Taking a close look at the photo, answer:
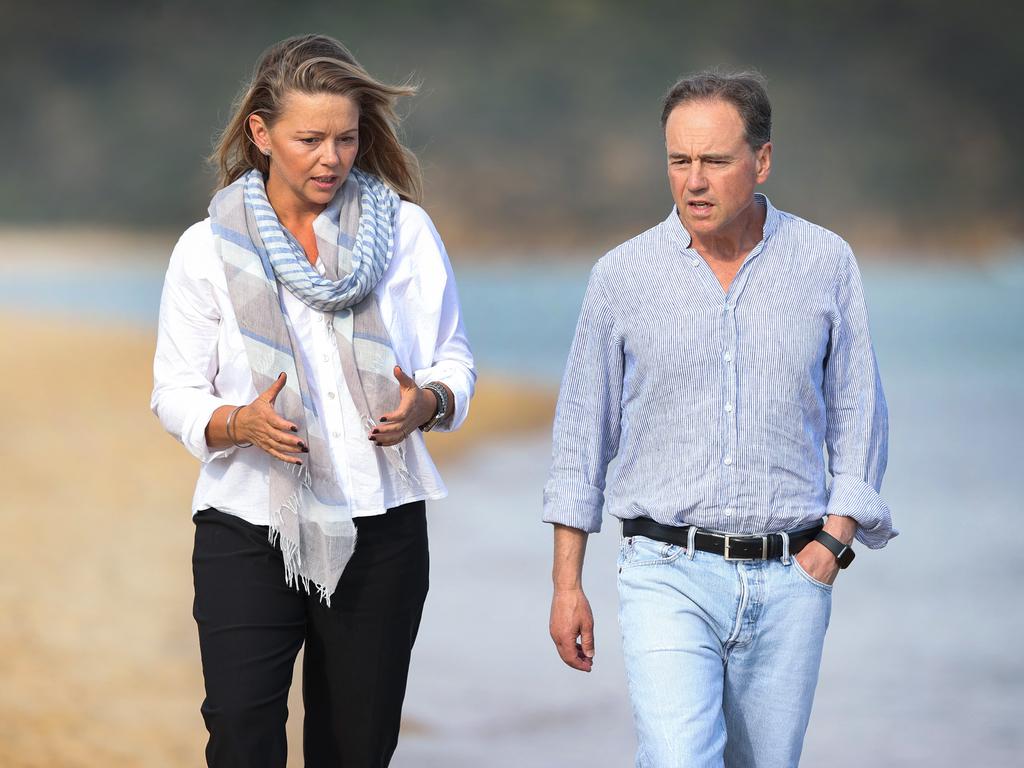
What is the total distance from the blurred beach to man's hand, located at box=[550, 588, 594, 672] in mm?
1855

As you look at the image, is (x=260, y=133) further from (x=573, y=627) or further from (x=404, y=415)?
(x=573, y=627)

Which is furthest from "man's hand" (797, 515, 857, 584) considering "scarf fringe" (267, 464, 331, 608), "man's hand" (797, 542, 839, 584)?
"scarf fringe" (267, 464, 331, 608)

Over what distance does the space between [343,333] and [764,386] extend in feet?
2.39

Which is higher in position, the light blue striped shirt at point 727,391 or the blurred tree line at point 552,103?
the blurred tree line at point 552,103

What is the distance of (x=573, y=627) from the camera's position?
2.48 meters

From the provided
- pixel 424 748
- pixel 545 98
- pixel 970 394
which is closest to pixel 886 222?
pixel 545 98

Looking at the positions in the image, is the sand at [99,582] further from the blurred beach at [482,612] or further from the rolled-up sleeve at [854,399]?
the rolled-up sleeve at [854,399]

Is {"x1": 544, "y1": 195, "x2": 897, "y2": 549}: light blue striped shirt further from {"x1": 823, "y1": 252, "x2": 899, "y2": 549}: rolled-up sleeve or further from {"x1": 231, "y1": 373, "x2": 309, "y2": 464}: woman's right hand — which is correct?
{"x1": 231, "y1": 373, "x2": 309, "y2": 464}: woman's right hand

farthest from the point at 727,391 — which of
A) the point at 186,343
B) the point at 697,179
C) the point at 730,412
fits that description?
the point at 186,343

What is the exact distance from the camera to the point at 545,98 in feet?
144

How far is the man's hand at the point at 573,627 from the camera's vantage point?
2477mm

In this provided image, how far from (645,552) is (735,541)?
0.16 metres

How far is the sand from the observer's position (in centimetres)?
427

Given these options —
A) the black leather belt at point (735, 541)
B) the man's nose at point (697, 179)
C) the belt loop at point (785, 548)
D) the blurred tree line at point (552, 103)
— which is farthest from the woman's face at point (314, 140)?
the blurred tree line at point (552, 103)
